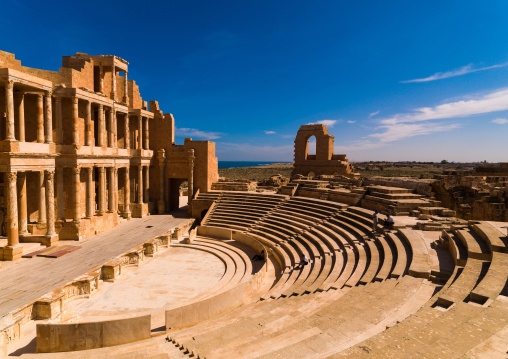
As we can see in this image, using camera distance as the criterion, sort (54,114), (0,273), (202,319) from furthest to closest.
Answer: (54,114), (0,273), (202,319)

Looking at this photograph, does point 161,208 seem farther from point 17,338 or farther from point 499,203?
point 499,203

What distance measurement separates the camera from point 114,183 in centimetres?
2564

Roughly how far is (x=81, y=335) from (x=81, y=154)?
16.3m

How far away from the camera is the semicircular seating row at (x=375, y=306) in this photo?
5.46 metres

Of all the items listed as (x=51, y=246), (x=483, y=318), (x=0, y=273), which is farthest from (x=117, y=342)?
(x=51, y=246)

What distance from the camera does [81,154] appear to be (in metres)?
21.5

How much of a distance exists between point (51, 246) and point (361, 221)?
1904 cm

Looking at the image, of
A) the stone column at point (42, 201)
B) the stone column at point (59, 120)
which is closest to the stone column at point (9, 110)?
the stone column at point (42, 201)

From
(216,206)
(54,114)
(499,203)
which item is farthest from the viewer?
(216,206)

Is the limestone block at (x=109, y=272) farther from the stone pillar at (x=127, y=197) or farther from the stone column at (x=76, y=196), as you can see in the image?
the stone pillar at (x=127, y=197)

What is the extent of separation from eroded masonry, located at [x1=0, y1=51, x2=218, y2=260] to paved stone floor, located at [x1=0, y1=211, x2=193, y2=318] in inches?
55.8

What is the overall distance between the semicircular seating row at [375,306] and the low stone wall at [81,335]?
5.46 feet

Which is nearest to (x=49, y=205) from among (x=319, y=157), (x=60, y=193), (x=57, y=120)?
(x=60, y=193)

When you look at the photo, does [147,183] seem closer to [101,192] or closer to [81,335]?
[101,192]
